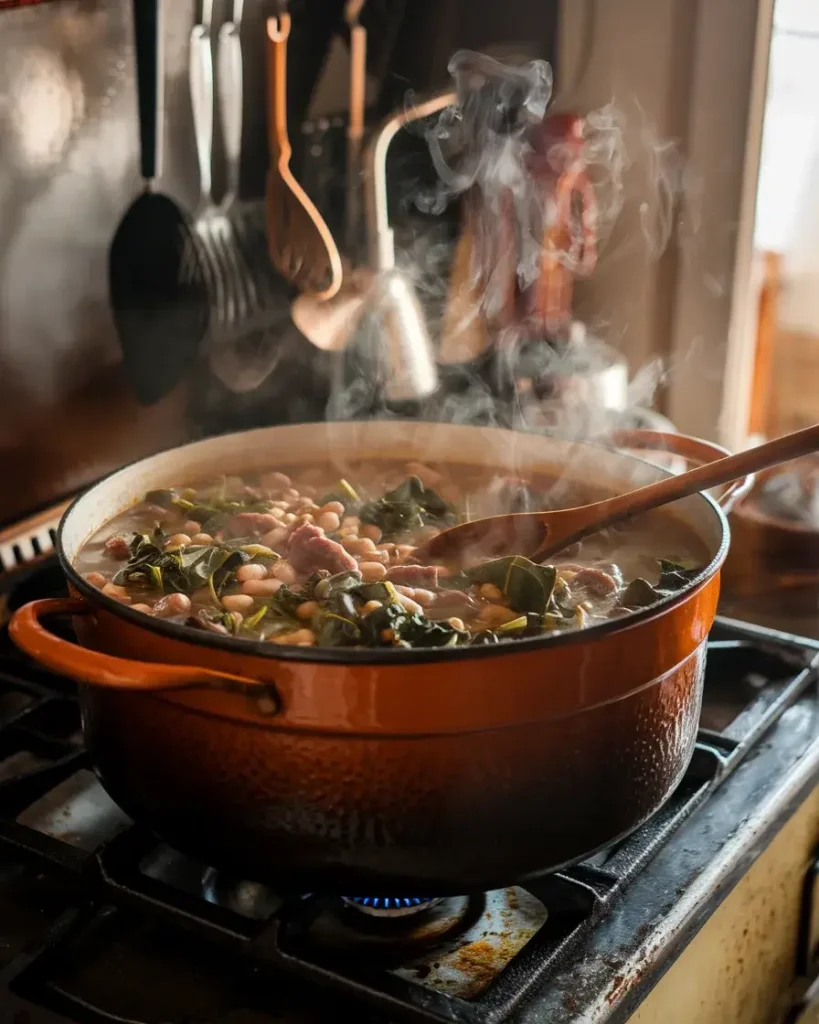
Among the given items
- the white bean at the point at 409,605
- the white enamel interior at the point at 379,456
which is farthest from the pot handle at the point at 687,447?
the white bean at the point at 409,605

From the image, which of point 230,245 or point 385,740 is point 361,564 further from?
point 230,245

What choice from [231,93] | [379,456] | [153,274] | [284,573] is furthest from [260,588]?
[231,93]

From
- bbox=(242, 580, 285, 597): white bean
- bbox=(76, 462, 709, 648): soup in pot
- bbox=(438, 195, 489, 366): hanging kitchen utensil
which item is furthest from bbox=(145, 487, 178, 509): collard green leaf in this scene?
bbox=(438, 195, 489, 366): hanging kitchen utensil

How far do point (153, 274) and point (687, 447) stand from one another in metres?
0.81

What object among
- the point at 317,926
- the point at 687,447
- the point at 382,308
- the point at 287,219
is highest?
the point at 287,219

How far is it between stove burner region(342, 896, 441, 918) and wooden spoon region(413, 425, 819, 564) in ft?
1.18

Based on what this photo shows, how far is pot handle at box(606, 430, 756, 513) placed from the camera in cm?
130

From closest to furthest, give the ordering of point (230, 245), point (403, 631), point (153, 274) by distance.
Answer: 1. point (403, 631)
2. point (153, 274)
3. point (230, 245)

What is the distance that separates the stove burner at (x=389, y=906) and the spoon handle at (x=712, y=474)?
0.41m

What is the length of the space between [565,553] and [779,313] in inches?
45.5

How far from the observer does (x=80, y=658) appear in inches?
34.7

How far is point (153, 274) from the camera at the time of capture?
1.69 meters

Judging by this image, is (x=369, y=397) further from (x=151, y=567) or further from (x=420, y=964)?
(x=420, y=964)

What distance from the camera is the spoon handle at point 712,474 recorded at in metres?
1.09
